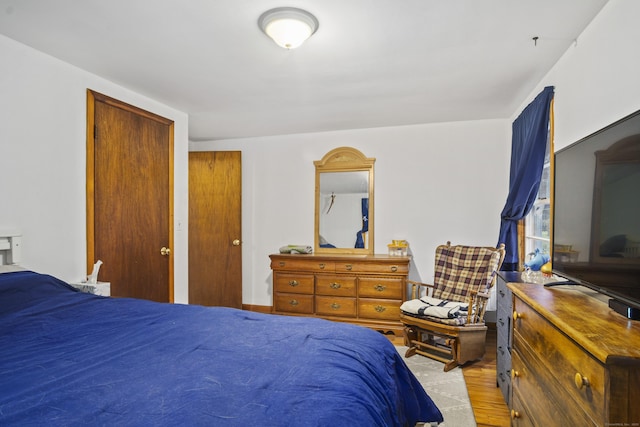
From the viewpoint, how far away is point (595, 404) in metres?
0.98

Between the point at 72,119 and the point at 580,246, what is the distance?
10.7ft

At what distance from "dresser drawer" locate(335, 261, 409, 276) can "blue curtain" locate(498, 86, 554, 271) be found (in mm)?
976

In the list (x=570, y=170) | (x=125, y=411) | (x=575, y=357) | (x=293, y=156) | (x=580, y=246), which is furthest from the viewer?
(x=293, y=156)

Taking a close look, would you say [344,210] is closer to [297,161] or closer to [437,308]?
[297,161]

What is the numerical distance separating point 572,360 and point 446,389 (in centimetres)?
170

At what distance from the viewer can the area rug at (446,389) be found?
2.24 m

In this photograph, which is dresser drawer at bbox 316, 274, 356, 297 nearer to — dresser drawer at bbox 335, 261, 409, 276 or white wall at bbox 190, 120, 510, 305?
dresser drawer at bbox 335, 261, 409, 276

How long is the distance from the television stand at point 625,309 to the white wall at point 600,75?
2.82 ft

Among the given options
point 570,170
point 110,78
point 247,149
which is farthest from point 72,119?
point 570,170

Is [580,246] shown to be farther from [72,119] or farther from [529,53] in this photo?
[72,119]

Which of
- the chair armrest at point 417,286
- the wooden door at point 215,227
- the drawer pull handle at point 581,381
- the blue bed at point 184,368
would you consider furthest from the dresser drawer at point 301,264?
the drawer pull handle at point 581,381

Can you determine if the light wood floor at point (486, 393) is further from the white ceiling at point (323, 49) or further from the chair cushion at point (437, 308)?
the white ceiling at point (323, 49)

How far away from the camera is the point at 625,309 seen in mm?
1245

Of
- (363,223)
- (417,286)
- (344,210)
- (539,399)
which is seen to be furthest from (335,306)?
(539,399)
